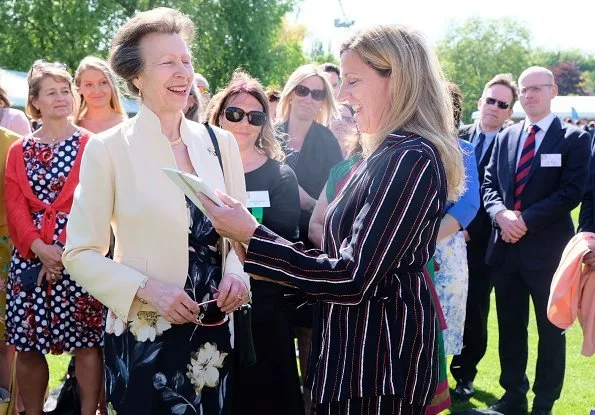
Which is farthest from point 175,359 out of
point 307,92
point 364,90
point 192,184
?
point 307,92

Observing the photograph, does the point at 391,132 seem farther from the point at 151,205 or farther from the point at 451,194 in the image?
the point at 151,205

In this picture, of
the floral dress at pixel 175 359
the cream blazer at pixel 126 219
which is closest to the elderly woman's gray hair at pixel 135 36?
the cream blazer at pixel 126 219

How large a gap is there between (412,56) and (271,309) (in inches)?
80.4

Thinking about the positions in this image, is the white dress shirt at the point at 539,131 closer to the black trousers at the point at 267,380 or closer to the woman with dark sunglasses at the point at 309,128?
the woman with dark sunglasses at the point at 309,128

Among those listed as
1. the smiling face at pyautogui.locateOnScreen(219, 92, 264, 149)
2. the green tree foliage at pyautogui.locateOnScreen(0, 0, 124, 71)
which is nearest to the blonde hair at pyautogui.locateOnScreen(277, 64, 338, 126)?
the smiling face at pyautogui.locateOnScreen(219, 92, 264, 149)

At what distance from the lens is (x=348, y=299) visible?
6.88 ft

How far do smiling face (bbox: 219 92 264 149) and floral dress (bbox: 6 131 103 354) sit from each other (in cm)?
102

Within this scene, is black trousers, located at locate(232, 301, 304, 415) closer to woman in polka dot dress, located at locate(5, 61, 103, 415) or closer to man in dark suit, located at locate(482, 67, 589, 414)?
woman in polka dot dress, located at locate(5, 61, 103, 415)

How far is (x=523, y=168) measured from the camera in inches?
204

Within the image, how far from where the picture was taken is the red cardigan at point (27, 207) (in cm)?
428

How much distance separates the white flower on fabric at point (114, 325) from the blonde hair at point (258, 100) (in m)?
1.73

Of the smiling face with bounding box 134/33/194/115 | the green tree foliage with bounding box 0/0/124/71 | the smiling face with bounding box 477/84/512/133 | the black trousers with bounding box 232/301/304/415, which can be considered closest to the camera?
the smiling face with bounding box 134/33/194/115

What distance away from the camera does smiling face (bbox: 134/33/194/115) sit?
272cm

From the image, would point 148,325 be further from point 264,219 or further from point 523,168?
point 523,168
